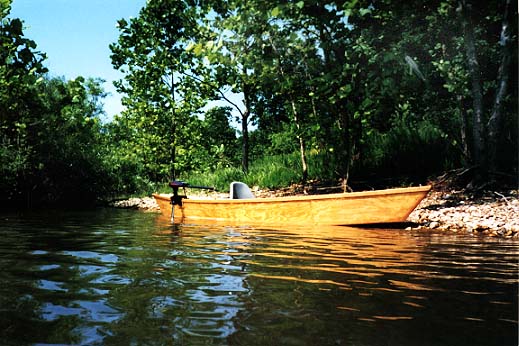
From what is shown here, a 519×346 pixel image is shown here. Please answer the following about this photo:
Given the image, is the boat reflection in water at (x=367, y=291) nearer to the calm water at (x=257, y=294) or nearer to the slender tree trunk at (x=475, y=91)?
the calm water at (x=257, y=294)

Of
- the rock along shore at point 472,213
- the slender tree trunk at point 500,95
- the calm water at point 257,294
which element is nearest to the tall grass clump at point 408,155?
the slender tree trunk at point 500,95

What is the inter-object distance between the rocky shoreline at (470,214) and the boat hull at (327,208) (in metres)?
0.63

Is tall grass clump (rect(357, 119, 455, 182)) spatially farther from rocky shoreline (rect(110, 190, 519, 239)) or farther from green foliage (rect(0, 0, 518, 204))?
rocky shoreline (rect(110, 190, 519, 239))

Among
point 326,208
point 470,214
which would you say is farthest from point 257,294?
point 470,214

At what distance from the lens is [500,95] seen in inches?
337

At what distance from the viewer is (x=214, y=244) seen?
5.27m

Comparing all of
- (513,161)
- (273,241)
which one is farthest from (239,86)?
(273,241)

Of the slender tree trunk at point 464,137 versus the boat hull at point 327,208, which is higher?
the slender tree trunk at point 464,137

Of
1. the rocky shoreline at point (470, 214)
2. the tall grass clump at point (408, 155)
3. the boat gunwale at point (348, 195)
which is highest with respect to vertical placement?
the tall grass clump at point (408, 155)

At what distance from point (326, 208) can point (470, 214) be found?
8.76 ft

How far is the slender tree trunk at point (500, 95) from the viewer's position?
28.0 feet

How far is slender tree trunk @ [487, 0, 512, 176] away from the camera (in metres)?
8.55

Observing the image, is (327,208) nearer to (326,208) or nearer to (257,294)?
(326,208)

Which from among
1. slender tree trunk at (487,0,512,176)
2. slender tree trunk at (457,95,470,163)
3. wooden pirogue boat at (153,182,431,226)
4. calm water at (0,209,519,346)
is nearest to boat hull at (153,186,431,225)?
wooden pirogue boat at (153,182,431,226)
